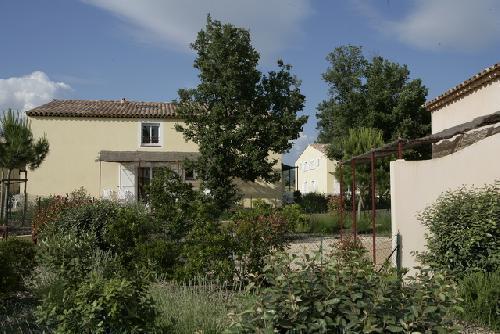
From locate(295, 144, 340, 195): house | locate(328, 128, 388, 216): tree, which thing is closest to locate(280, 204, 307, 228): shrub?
locate(328, 128, 388, 216): tree

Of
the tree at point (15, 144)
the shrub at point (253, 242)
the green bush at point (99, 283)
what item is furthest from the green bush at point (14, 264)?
the tree at point (15, 144)

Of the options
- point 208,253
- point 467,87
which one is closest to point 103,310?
point 208,253

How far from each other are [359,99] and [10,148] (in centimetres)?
1830

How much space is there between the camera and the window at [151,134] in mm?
30328

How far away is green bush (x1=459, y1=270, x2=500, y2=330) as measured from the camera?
5.86 metres

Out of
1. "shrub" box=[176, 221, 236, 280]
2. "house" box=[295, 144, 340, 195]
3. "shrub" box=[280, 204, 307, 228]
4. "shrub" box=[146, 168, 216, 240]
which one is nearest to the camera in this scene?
"shrub" box=[176, 221, 236, 280]

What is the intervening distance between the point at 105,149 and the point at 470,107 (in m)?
21.3

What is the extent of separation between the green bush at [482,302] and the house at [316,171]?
3675cm

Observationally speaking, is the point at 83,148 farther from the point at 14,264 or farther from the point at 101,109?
the point at 14,264

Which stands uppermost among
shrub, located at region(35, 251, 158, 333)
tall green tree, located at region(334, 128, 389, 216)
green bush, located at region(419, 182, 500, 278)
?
tall green tree, located at region(334, 128, 389, 216)

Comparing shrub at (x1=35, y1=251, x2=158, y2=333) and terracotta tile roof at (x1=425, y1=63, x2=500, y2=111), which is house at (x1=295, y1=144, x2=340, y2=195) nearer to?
terracotta tile roof at (x1=425, y1=63, x2=500, y2=111)

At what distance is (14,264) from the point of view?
299 inches

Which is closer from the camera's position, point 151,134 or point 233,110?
point 233,110

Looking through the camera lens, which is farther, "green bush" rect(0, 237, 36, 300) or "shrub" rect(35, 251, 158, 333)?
"green bush" rect(0, 237, 36, 300)
